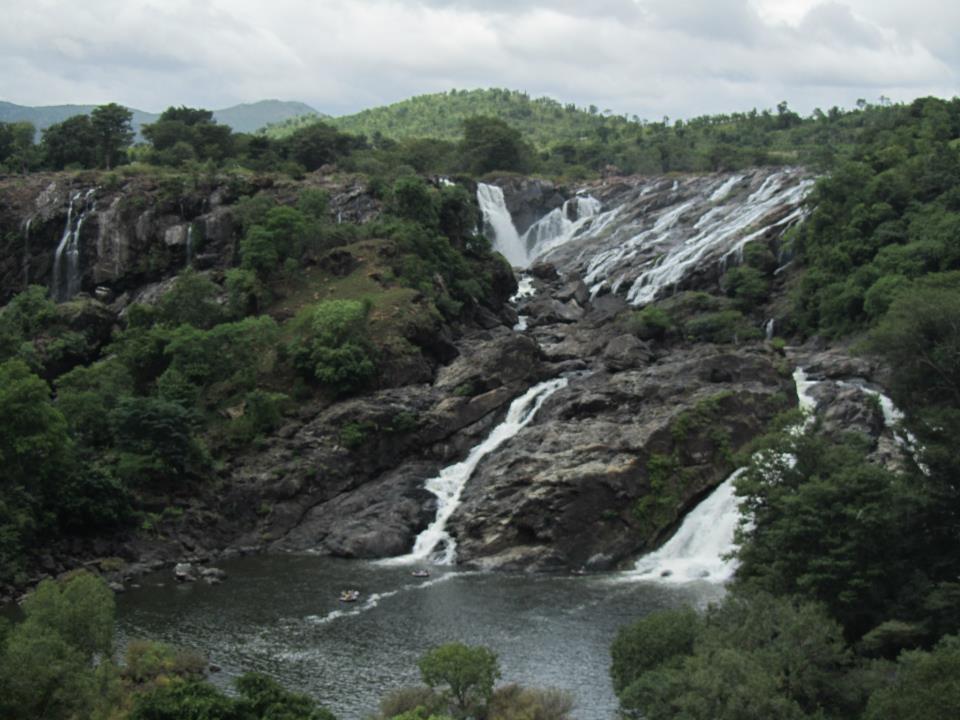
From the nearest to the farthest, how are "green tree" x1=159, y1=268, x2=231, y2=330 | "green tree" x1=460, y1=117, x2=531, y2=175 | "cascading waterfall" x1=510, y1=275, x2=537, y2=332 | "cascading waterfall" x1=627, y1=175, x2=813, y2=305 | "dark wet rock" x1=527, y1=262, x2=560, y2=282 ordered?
"green tree" x1=159, y1=268, x2=231, y2=330 → "cascading waterfall" x1=510, y1=275, x2=537, y2=332 → "cascading waterfall" x1=627, y1=175, x2=813, y2=305 → "dark wet rock" x1=527, y1=262, x2=560, y2=282 → "green tree" x1=460, y1=117, x2=531, y2=175

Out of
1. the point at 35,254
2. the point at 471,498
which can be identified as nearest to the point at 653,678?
the point at 471,498

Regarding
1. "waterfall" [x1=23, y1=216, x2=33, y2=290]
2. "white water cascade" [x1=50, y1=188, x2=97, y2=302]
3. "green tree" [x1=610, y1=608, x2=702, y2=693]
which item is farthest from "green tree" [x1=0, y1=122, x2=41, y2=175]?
"green tree" [x1=610, y1=608, x2=702, y2=693]

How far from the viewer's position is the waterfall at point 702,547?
48.1 meters

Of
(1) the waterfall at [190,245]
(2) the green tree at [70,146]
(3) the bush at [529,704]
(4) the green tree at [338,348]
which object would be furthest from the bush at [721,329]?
(2) the green tree at [70,146]

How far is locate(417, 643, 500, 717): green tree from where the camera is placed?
3203 cm

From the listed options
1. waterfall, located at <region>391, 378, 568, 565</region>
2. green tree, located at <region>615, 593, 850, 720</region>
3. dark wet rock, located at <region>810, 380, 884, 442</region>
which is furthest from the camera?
dark wet rock, located at <region>810, 380, 884, 442</region>

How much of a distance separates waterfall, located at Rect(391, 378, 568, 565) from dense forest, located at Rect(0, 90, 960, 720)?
4166 mm

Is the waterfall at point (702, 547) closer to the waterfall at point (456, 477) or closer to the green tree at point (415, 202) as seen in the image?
the waterfall at point (456, 477)

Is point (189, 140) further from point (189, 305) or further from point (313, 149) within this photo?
point (189, 305)

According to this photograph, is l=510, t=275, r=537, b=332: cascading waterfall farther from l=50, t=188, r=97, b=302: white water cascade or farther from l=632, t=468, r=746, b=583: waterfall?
l=50, t=188, r=97, b=302: white water cascade

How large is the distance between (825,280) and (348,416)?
32.4 meters

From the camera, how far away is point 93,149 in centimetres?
10194

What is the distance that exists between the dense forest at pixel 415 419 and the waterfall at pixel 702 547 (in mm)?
5734

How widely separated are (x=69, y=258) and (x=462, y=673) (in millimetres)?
62288
